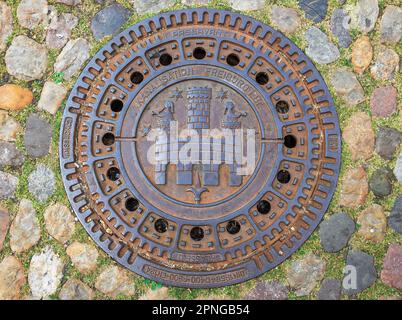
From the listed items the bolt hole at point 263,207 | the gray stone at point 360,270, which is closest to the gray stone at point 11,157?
the bolt hole at point 263,207

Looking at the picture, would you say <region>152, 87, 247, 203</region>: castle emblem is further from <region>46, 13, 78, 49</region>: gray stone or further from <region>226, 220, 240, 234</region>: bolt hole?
<region>46, 13, 78, 49</region>: gray stone

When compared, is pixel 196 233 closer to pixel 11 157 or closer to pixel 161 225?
pixel 161 225

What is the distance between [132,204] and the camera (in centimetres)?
329

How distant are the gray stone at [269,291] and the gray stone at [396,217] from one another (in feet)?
2.79

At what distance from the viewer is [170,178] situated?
3.21 metres

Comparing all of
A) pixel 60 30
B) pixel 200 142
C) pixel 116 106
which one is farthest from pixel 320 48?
pixel 60 30

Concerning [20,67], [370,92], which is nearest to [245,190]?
[370,92]

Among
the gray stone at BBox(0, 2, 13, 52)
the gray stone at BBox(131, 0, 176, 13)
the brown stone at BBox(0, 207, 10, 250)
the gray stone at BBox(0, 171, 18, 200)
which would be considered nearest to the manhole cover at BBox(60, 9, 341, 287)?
the gray stone at BBox(131, 0, 176, 13)

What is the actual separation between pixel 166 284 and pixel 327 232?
3.77 feet

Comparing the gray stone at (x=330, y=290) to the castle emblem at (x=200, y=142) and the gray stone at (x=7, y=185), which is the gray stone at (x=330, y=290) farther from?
the gray stone at (x=7, y=185)

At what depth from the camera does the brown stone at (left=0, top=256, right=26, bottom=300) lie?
10.5 ft

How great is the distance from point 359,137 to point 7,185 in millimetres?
2503

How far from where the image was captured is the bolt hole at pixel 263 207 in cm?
321

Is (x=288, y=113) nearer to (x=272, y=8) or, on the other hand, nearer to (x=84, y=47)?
(x=272, y=8)
